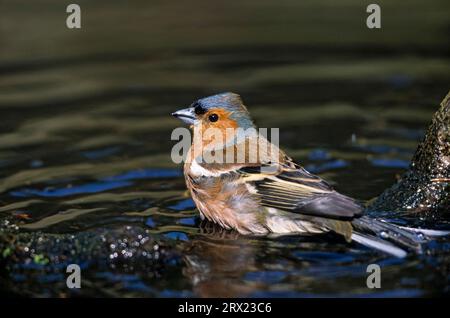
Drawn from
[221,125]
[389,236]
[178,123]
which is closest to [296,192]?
[389,236]

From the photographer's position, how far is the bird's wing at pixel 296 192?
6.26 m

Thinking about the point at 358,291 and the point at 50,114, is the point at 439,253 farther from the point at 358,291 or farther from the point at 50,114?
the point at 50,114

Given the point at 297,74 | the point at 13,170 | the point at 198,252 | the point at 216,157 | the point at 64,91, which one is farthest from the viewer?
the point at 297,74

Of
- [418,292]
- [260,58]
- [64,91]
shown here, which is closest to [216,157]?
[418,292]

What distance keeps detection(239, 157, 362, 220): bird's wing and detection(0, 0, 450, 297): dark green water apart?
0.32 metres

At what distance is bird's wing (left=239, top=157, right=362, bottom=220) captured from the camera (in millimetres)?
6262

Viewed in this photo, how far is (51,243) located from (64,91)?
5957 mm

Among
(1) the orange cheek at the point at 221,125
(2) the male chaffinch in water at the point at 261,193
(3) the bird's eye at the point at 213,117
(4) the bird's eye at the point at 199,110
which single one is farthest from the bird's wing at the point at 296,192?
(4) the bird's eye at the point at 199,110

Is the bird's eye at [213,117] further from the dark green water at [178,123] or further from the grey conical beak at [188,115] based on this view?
the dark green water at [178,123]

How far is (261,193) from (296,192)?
34 cm

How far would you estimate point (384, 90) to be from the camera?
11.9 meters

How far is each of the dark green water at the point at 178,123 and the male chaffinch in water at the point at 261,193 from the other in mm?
148

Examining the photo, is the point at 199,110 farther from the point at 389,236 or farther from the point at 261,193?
the point at 389,236

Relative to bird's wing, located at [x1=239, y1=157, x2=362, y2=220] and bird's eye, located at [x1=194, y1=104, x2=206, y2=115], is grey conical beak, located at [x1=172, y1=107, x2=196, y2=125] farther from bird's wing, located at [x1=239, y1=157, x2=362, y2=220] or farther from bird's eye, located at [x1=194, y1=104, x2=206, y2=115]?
bird's wing, located at [x1=239, y1=157, x2=362, y2=220]
